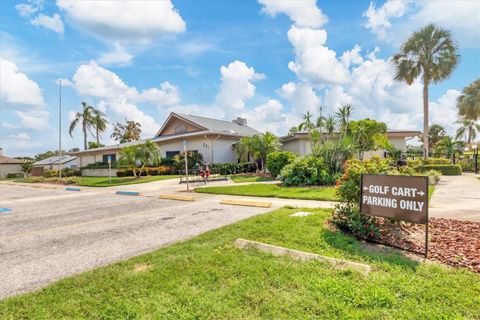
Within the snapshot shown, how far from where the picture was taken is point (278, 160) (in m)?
17.6

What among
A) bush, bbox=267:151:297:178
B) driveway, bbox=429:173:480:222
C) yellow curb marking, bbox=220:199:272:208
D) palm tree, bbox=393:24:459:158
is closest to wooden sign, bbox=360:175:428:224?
driveway, bbox=429:173:480:222

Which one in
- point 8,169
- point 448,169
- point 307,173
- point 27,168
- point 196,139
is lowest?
point 448,169

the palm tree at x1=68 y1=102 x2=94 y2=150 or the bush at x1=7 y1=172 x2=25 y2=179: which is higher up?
the palm tree at x1=68 y1=102 x2=94 y2=150

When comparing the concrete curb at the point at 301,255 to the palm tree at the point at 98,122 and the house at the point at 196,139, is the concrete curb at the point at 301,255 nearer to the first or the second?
the house at the point at 196,139

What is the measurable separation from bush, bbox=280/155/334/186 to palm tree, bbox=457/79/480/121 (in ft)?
76.3

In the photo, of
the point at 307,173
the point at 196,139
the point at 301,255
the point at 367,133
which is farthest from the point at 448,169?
the point at 301,255

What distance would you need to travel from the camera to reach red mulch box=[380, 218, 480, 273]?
3.98 meters

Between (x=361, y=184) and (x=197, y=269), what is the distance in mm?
3273

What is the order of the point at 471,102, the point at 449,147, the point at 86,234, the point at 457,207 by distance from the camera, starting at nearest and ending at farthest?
the point at 86,234 → the point at 457,207 → the point at 471,102 → the point at 449,147

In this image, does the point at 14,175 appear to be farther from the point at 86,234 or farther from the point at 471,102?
the point at 471,102

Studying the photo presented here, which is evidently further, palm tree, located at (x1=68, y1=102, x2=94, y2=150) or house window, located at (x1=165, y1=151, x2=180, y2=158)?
palm tree, located at (x1=68, y1=102, x2=94, y2=150)

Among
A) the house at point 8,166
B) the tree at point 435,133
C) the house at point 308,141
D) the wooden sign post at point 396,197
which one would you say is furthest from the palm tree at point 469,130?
the house at point 8,166

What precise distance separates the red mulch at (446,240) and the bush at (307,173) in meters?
7.58

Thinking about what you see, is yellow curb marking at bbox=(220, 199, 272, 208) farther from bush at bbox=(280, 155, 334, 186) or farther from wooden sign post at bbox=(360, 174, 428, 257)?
bush at bbox=(280, 155, 334, 186)
